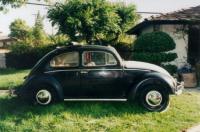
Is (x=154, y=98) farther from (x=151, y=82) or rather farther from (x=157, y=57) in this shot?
(x=157, y=57)

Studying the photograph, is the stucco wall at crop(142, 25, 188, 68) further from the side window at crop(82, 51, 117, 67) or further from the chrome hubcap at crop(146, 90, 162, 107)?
the side window at crop(82, 51, 117, 67)

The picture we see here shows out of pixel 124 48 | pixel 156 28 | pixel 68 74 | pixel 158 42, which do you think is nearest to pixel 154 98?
pixel 68 74

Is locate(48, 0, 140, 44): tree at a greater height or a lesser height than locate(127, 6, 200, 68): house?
greater

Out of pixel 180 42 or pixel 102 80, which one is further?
pixel 180 42

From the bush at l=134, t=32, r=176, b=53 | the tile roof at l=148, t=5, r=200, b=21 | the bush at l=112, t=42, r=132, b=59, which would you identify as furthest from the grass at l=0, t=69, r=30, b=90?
the bush at l=112, t=42, r=132, b=59

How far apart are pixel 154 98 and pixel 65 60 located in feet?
8.17

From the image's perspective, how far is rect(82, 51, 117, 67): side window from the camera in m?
8.96

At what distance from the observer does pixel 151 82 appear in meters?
8.73

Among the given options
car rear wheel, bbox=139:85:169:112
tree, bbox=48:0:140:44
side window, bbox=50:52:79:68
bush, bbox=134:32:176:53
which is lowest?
car rear wheel, bbox=139:85:169:112

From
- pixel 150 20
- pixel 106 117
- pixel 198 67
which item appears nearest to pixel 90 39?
pixel 150 20

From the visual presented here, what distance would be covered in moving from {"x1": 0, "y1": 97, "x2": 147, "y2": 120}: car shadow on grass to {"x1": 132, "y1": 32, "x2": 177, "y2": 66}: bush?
22.1ft

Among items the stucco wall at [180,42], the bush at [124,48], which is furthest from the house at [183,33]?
the bush at [124,48]

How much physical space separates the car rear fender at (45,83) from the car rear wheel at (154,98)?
2053mm

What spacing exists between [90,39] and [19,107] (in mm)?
17551
